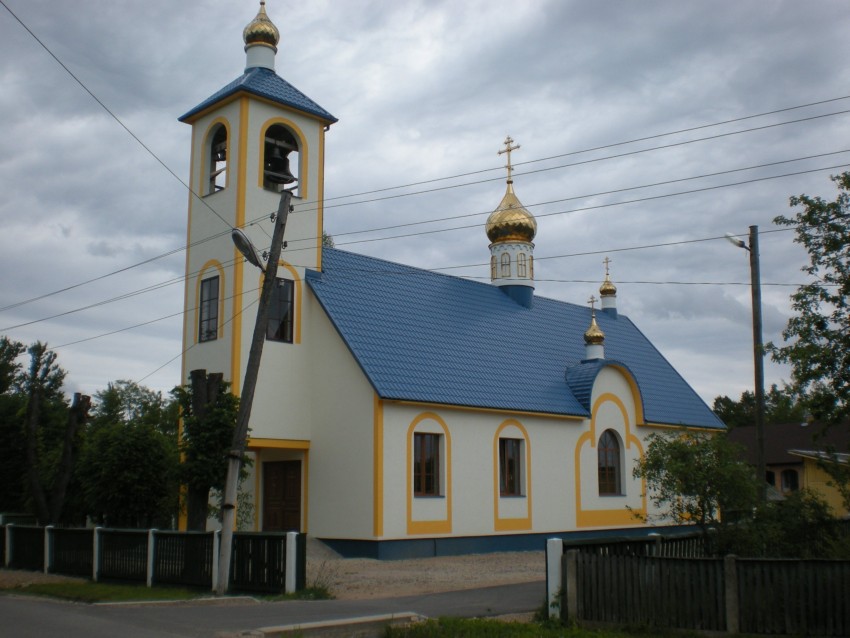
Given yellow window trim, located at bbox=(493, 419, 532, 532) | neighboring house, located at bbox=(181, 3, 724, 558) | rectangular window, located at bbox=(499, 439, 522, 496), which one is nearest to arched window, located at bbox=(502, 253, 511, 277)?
neighboring house, located at bbox=(181, 3, 724, 558)

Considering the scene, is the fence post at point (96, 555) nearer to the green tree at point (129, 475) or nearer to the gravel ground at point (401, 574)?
the gravel ground at point (401, 574)

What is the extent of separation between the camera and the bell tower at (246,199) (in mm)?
21969

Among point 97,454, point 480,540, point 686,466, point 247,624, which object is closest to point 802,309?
point 686,466

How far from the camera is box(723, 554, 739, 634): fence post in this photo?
10952mm

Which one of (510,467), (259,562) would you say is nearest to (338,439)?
(510,467)

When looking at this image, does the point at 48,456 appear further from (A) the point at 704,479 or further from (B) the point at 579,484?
(A) the point at 704,479

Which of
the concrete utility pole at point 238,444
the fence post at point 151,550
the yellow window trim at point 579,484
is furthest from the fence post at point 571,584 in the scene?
the yellow window trim at point 579,484

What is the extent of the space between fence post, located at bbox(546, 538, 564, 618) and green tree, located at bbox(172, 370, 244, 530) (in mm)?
7535

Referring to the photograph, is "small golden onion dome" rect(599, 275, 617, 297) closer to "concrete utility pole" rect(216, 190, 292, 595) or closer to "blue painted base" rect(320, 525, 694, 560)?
"blue painted base" rect(320, 525, 694, 560)

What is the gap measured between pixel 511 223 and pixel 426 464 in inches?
458

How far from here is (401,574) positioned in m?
18.3

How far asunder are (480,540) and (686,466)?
10.3m

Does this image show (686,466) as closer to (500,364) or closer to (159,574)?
(159,574)

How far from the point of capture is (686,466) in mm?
13797
